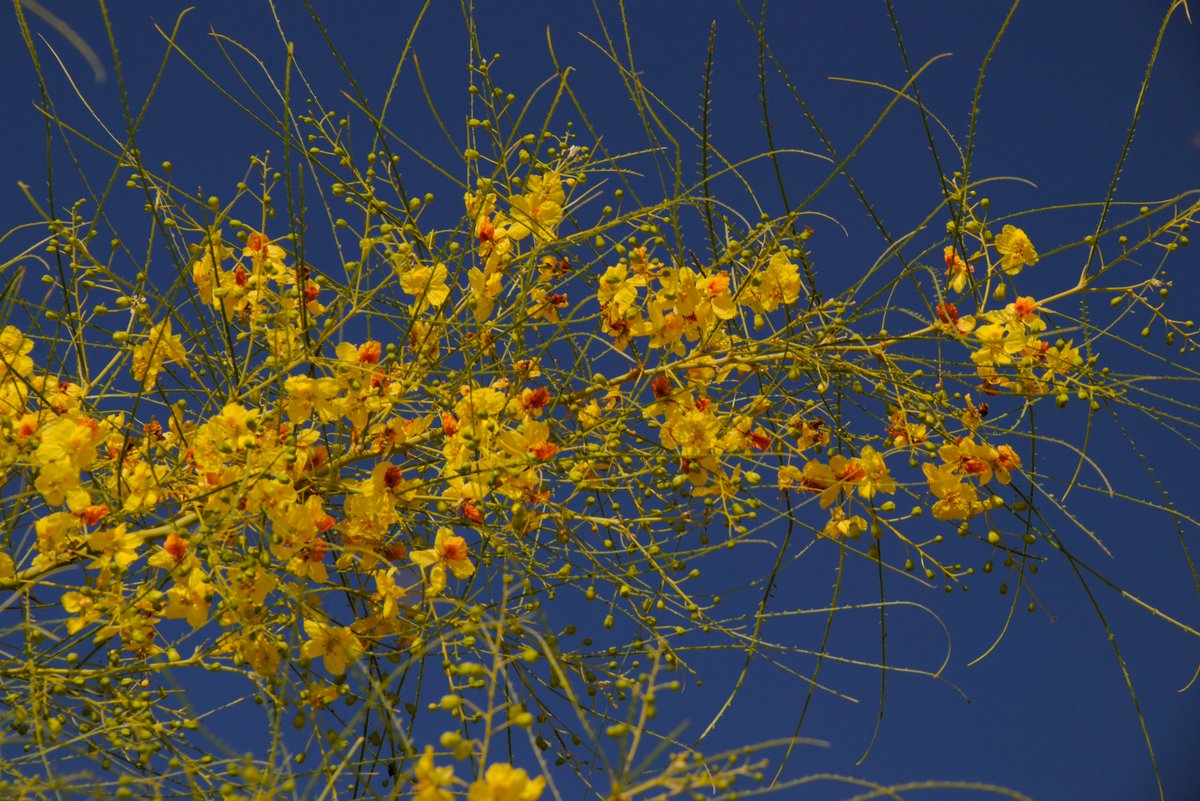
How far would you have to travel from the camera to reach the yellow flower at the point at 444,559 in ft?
4.85

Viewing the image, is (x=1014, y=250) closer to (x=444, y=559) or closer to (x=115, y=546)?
(x=444, y=559)

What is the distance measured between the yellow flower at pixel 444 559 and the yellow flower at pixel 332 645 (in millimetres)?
133

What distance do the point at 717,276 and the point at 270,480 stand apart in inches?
25.8

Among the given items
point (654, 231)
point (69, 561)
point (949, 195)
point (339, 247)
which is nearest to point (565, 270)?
point (654, 231)

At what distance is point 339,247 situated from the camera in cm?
173

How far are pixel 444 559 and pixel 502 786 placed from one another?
1.91ft

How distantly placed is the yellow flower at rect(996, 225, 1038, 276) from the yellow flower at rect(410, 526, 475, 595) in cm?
87

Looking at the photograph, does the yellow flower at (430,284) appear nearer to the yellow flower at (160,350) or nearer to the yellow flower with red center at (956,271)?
the yellow flower at (160,350)

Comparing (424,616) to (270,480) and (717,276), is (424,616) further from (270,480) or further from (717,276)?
(717,276)

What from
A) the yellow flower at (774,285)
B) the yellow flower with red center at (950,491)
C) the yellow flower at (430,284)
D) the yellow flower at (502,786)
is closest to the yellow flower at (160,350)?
the yellow flower at (430,284)

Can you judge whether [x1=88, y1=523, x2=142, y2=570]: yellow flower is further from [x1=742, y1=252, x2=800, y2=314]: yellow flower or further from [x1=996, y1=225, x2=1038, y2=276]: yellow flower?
[x1=996, y1=225, x2=1038, y2=276]: yellow flower

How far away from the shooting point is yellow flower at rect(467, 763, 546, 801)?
94cm

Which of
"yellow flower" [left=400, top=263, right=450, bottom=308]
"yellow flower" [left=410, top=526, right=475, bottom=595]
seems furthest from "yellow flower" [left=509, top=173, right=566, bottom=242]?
"yellow flower" [left=410, top=526, right=475, bottom=595]

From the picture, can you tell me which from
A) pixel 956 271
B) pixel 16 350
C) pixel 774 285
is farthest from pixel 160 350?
pixel 956 271
